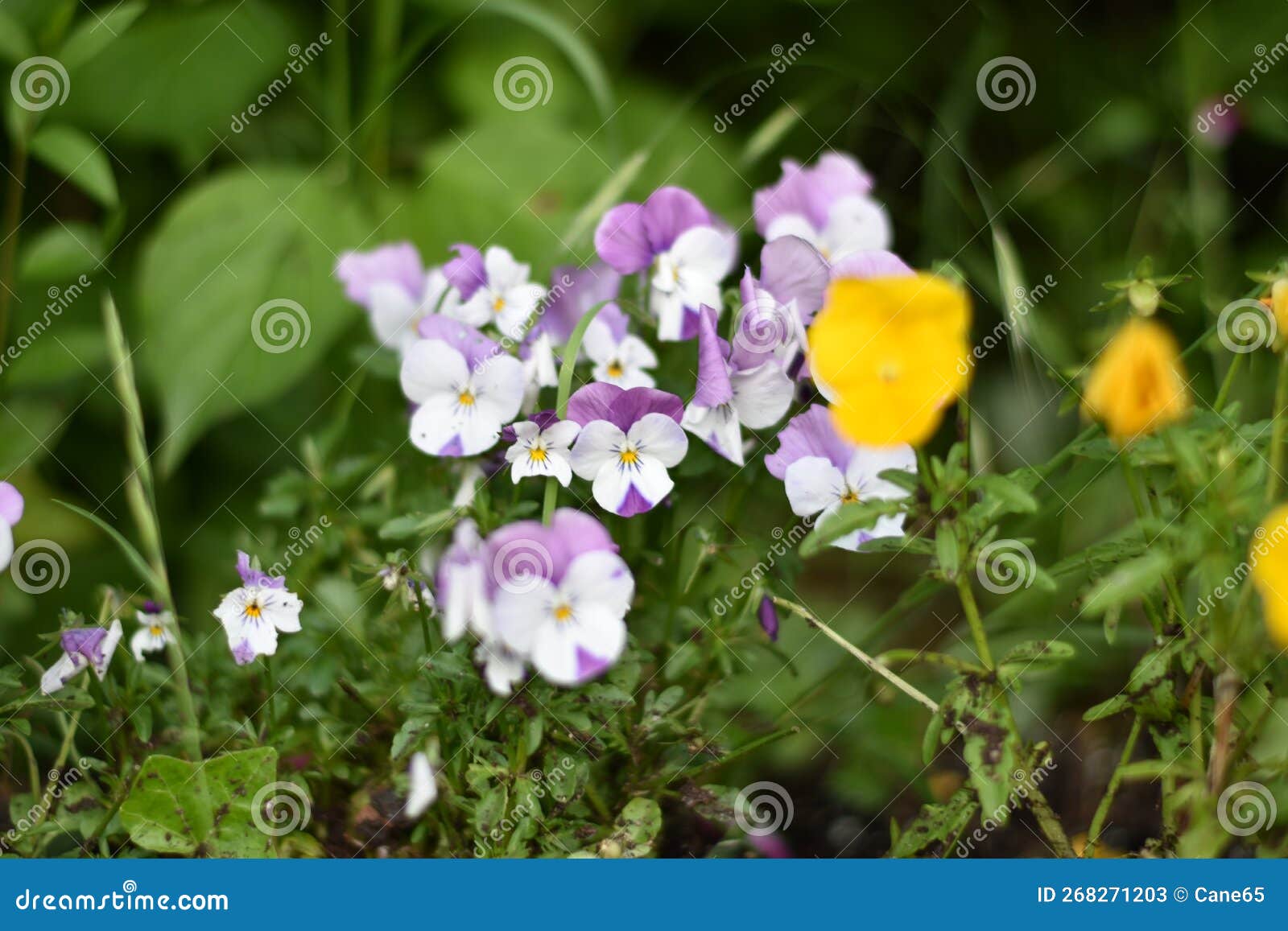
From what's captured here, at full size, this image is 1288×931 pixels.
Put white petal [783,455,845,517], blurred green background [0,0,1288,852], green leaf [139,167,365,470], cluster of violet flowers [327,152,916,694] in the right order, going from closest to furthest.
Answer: cluster of violet flowers [327,152,916,694] < white petal [783,455,845,517] < blurred green background [0,0,1288,852] < green leaf [139,167,365,470]

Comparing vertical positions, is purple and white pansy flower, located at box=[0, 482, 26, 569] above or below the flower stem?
above

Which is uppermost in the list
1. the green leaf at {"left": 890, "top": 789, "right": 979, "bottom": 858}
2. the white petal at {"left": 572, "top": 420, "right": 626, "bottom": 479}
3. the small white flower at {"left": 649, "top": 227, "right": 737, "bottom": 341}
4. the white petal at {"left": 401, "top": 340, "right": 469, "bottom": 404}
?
the small white flower at {"left": 649, "top": 227, "right": 737, "bottom": 341}

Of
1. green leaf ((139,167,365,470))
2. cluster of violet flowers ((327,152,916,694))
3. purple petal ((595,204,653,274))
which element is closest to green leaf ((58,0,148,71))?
green leaf ((139,167,365,470))

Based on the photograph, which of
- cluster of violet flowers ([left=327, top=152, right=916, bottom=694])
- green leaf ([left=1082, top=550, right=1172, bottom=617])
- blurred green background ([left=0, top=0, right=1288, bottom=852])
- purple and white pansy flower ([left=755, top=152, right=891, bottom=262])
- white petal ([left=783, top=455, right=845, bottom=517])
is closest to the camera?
green leaf ([left=1082, top=550, right=1172, bottom=617])

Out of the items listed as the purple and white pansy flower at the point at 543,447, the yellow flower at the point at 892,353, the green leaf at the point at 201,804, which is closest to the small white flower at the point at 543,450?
the purple and white pansy flower at the point at 543,447

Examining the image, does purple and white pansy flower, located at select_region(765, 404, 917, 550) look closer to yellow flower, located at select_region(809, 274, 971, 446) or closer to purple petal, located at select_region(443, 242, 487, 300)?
yellow flower, located at select_region(809, 274, 971, 446)

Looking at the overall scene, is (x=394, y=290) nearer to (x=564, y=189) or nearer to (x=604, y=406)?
(x=604, y=406)

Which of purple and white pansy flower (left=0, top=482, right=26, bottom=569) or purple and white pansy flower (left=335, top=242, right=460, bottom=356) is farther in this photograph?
purple and white pansy flower (left=335, top=242, right=460, bottom=356)

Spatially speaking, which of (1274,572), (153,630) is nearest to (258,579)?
(153,630)
